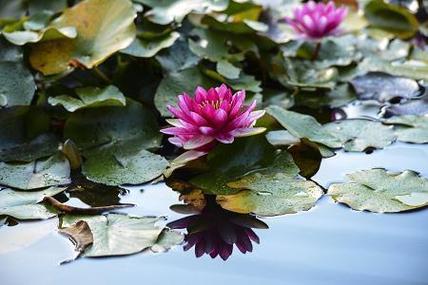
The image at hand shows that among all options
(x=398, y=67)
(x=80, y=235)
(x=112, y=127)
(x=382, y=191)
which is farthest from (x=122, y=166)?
(x=398, y=67)

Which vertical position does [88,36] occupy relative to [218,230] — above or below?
above

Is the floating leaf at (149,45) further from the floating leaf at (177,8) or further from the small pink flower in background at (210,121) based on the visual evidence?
the small pink flower in background at (210,121)

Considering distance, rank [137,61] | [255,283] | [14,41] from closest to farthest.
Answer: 1. [255,283]
2. [14,41]
3. [137,61]

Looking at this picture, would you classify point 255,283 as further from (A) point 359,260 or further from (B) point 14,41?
(B) point 14,41

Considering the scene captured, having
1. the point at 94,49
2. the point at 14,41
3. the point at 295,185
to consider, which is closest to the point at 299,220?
the point at 295,185

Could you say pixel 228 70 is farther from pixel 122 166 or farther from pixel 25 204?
pixel 25 204

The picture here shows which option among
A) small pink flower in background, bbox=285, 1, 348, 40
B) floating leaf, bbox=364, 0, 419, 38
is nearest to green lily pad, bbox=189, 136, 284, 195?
small pink flower in background, bbox=285, 1, 348, 40

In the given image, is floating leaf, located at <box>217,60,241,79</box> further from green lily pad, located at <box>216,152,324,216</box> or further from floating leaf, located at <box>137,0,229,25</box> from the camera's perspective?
green lily pad, located at <box>216,152,324,216</box>

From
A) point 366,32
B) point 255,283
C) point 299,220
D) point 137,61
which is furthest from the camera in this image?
point 366,32
